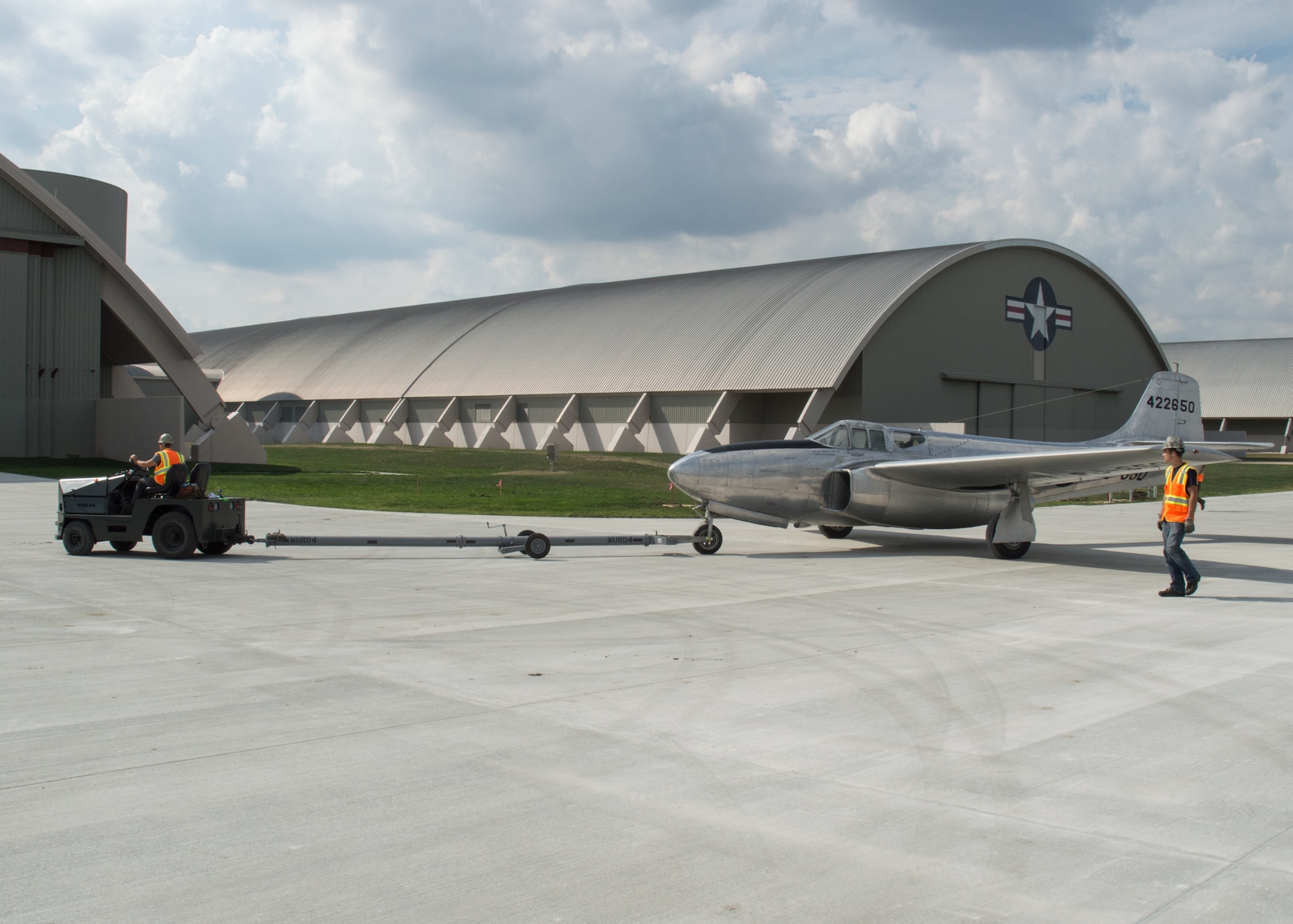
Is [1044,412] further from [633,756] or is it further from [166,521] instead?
[633,756]

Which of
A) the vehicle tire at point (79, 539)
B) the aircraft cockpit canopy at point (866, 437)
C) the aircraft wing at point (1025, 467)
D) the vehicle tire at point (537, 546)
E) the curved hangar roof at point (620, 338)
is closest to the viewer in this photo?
the vehicle tire at point (79, 539)

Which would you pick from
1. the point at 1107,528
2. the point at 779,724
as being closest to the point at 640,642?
the point at 779,724

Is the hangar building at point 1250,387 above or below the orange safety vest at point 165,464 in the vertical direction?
above

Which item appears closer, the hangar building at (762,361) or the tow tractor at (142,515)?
the tow tractor at (142,515)

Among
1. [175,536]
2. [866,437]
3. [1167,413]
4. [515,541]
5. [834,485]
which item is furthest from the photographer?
[1167,413]

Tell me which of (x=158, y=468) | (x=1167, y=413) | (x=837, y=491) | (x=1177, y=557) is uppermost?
(x=1167, y=413)

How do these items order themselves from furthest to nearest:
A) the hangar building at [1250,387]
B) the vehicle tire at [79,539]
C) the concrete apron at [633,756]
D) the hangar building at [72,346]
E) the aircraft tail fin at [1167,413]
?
the hangar building at [1250,387] < the hangar building at [72,346] < the aircraft tail fin at [1167,413] < the vehicle tire at [79,539] < the concrete apron at [633,756]

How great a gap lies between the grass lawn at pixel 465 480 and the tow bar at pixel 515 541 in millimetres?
7329

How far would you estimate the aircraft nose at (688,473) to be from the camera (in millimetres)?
17000

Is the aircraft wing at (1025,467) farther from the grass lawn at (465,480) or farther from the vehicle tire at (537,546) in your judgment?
the vehicle tire at (537,546)

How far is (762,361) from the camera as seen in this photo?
4916 centimetres

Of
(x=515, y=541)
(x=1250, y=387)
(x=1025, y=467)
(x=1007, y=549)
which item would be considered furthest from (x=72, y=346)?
(x=1250, y=387)

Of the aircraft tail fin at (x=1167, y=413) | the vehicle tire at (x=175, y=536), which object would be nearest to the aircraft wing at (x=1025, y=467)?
the aircraft tail fin at (x=1167, y=413)

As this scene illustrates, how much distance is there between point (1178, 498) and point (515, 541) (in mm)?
9078
